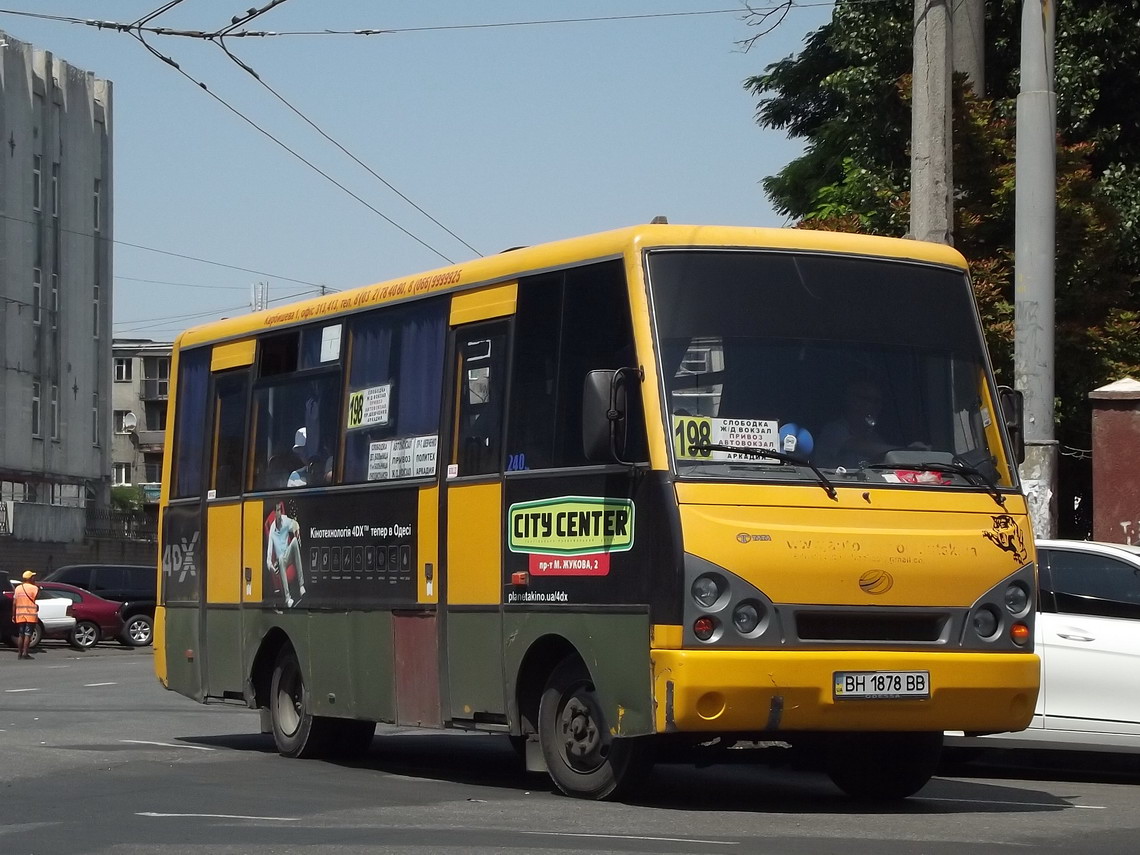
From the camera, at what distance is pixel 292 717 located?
1450 cm

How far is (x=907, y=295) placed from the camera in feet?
36.3

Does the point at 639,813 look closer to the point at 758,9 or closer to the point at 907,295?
the point at 907,295

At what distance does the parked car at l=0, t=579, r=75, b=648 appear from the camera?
40031 mm

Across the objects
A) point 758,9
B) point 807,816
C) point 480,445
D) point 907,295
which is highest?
point 758,9

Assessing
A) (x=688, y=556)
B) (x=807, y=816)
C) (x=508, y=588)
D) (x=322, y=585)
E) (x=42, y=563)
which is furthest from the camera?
(x=42, y=563)

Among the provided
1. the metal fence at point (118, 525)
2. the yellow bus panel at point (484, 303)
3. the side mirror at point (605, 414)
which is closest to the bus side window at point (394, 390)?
the yellow bus panel at point (484, 303)

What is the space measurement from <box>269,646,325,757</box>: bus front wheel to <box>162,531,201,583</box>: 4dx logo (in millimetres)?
1512

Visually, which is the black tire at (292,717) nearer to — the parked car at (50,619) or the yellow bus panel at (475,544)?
the yellow bus panel at (475,544)

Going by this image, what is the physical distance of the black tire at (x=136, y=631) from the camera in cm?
4222

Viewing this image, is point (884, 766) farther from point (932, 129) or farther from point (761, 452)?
point (932, 129)

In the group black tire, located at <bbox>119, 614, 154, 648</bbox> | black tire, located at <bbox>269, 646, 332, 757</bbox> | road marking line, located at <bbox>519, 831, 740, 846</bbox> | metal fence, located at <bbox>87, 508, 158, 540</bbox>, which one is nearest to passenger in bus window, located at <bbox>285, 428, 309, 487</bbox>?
black tire, located at <bbox>269, 646, 332, 757</bbox>

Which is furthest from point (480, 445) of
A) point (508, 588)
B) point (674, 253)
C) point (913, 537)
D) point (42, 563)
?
point (42, 563)

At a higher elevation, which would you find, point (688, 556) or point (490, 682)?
point (688, 556)

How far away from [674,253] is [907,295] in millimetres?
1373
